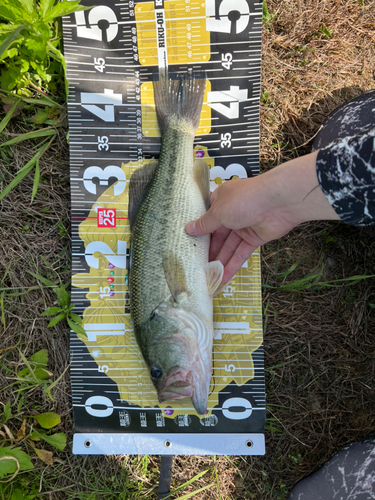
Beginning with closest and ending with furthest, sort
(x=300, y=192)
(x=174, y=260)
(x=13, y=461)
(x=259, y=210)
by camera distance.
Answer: (x=300, y=192) → (x=259, y=210) → (x=174, y=260) → (x=13, y=461)

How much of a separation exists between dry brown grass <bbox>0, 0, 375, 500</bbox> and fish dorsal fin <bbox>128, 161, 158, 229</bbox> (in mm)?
636

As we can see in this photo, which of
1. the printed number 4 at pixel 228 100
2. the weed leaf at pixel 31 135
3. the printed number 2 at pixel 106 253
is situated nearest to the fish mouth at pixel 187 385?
the printed number 2 at pixel 106 253

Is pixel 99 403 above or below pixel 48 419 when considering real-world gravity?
above

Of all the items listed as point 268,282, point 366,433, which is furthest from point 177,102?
point 366,433

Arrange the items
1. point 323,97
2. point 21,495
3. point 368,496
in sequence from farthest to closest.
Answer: point 323,97 < point 21,495 < point 368,496

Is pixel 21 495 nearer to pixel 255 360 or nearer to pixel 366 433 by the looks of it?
pixel 255 360

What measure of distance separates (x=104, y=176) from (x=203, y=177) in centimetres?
85

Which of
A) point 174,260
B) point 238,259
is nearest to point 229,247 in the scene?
point 238,259

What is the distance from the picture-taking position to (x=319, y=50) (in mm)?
2812

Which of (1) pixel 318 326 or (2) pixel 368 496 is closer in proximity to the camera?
(2) pixel 368 496

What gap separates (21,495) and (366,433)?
2.85 m

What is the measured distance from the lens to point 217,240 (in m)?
2.62

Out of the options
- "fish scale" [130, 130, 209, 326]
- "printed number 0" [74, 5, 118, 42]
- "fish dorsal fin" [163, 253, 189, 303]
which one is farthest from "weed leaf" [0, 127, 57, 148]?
"fish dorsal fin" [163, 253, 189, 303]

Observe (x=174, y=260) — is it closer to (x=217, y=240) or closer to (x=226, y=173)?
(x=217, y=240)
